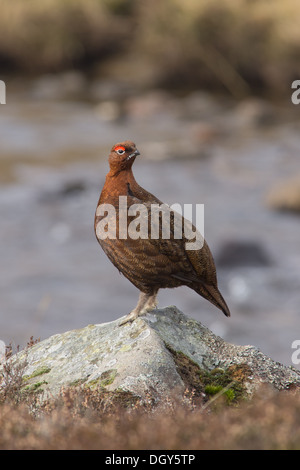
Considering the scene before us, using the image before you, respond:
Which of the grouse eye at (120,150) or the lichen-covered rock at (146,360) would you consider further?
the grouse eye at (120,150)

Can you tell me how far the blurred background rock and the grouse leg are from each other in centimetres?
692

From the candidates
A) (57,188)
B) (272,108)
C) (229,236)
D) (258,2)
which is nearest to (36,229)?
(57,188)

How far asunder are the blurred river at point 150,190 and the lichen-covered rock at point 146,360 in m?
6.90

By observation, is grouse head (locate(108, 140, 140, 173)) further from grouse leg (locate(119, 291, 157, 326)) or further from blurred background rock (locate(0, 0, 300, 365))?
blurred background rock (locate(0, 0, 300, 365))

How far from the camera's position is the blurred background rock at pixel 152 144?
1360 centimetres

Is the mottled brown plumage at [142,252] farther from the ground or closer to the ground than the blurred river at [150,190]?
closer to the ground

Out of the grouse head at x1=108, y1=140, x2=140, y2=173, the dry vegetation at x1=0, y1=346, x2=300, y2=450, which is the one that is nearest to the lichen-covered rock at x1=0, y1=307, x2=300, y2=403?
the dry vegetation at x1=0, y1=346, x2=300, y2=450

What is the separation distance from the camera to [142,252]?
4762mm

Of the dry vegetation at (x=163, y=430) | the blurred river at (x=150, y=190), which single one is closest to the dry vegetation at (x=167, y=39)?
the blurred river at (x=150, y=190)

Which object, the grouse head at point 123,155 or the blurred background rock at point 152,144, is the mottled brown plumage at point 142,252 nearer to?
the grouse head at point 123,155

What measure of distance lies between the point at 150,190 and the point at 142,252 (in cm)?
1306

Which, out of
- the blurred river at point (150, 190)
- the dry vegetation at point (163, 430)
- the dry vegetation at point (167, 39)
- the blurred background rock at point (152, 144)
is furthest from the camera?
the dry vegetation at point (167, 39)

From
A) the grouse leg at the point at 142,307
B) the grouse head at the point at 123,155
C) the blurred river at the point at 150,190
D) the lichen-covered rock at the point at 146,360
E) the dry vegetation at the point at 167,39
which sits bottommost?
the lichen-covered rock at the point at 146,360
